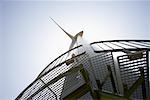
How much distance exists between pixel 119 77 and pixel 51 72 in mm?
1575

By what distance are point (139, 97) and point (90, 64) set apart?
147 centimetres

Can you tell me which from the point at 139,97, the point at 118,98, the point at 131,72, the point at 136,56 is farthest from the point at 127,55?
the point at 139,97

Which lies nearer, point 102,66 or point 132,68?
point 132,68

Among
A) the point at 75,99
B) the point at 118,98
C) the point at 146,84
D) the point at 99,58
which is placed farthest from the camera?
the point at 99,58

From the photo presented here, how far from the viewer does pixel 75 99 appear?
3787mm

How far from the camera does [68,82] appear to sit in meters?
5.47

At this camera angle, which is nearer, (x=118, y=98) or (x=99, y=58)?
(x=118, y=98)

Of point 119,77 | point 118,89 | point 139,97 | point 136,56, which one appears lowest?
point 139,97

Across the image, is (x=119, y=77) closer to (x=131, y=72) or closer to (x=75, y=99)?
(x=131, y=72)

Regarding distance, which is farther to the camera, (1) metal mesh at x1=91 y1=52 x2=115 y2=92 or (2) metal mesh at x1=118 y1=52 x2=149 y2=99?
(1) metal mesh at x1=91 y1=52 x2=115 y2=92

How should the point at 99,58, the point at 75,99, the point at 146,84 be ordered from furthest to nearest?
the point at 99,58, the point at 146,84, the point at 75,99

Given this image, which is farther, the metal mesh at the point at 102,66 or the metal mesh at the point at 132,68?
the metal mesh at the point at 102,66

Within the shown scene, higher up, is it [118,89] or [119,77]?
[119,77]

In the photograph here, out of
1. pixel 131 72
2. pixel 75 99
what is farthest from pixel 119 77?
pixel 75 99
